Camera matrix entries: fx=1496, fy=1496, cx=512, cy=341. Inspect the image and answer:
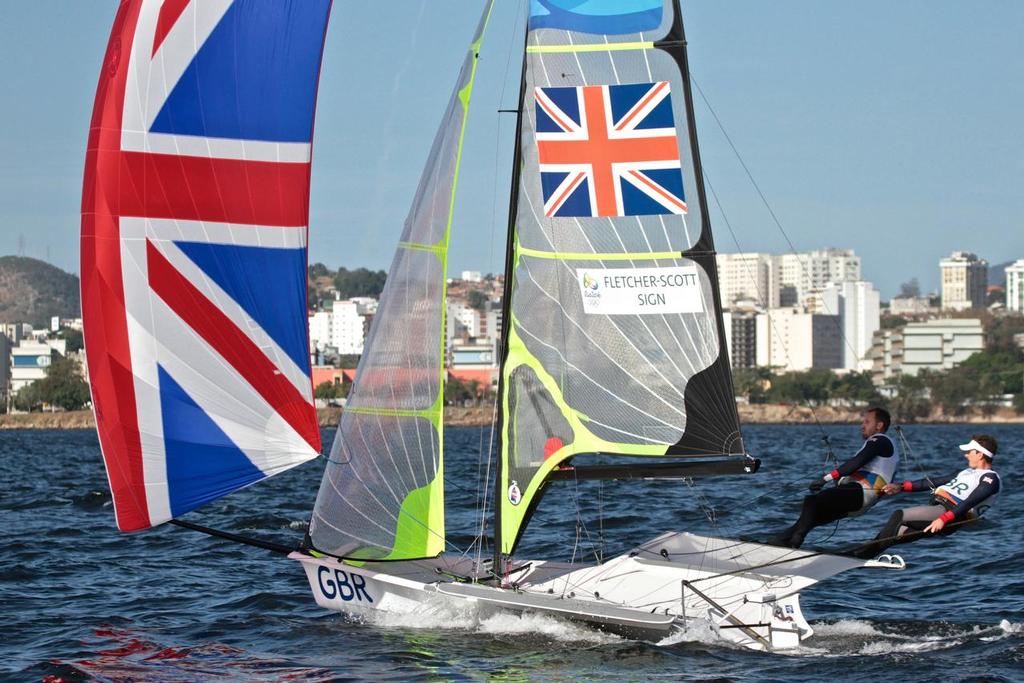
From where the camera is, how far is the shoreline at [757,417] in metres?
108

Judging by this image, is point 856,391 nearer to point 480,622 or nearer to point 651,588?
point 651,588

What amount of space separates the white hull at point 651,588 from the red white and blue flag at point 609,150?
250 centimetres

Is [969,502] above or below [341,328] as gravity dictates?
below

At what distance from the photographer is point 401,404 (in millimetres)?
10883

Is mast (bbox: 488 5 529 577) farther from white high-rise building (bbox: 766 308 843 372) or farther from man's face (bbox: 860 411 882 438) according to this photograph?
white high-rise building (bbox: 766 308 843 372)

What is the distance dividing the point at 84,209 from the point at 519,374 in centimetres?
321

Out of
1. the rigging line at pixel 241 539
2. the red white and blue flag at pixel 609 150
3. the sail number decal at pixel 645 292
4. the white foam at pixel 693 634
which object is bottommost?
the white foam at pixel 693 634

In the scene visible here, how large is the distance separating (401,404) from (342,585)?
141cm

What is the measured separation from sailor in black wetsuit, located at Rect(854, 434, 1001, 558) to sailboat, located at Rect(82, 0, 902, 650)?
21 cm

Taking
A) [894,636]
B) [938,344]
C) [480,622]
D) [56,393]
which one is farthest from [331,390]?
[894,636]

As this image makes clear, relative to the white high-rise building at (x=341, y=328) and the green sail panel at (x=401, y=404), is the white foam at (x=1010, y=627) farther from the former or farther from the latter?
the white high-rise building at (x=341, y=328)

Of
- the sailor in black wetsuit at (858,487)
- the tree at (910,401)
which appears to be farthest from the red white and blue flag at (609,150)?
the tree at (910,401)

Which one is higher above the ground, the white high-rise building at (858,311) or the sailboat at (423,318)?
the white high-rise building at (858,311)

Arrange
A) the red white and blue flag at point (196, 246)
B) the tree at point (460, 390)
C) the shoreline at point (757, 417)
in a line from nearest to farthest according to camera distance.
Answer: the red white and blue flag at point (196, 246)
the shoreline at point (757, 417)
the tree at point (460, 390)
